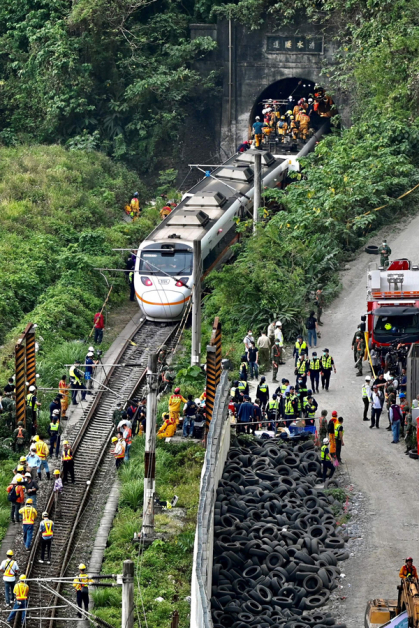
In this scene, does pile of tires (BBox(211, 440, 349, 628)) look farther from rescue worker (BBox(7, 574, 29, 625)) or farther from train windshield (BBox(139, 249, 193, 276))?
train windshield (BBox(139, 249, 193, 276))

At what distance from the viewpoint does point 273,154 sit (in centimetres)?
5484

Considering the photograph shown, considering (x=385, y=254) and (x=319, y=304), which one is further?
(x=385, y=254)

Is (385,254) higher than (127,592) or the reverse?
the reverse

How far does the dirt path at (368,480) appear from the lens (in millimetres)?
27734

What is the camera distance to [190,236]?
1725 inches

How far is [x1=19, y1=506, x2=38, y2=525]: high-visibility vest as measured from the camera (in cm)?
2923

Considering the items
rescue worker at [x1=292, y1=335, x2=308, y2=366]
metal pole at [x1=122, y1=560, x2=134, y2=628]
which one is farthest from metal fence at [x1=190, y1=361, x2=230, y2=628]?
rescue worker at [x1=292, y1=335, x2=308, y2=366]

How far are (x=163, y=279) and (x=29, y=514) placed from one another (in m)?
14.2

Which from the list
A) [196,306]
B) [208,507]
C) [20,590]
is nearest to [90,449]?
[196,306]

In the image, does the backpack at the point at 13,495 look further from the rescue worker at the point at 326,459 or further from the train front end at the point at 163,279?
the train front end at the point at 163,279

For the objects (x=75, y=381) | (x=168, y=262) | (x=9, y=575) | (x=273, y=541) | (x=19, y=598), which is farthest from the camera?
(x=168, y=262)

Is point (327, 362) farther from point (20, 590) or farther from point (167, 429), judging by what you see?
point (20, 590)

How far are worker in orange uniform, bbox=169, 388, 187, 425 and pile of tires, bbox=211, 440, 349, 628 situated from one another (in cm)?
258

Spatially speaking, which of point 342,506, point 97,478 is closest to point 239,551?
point 342,506
